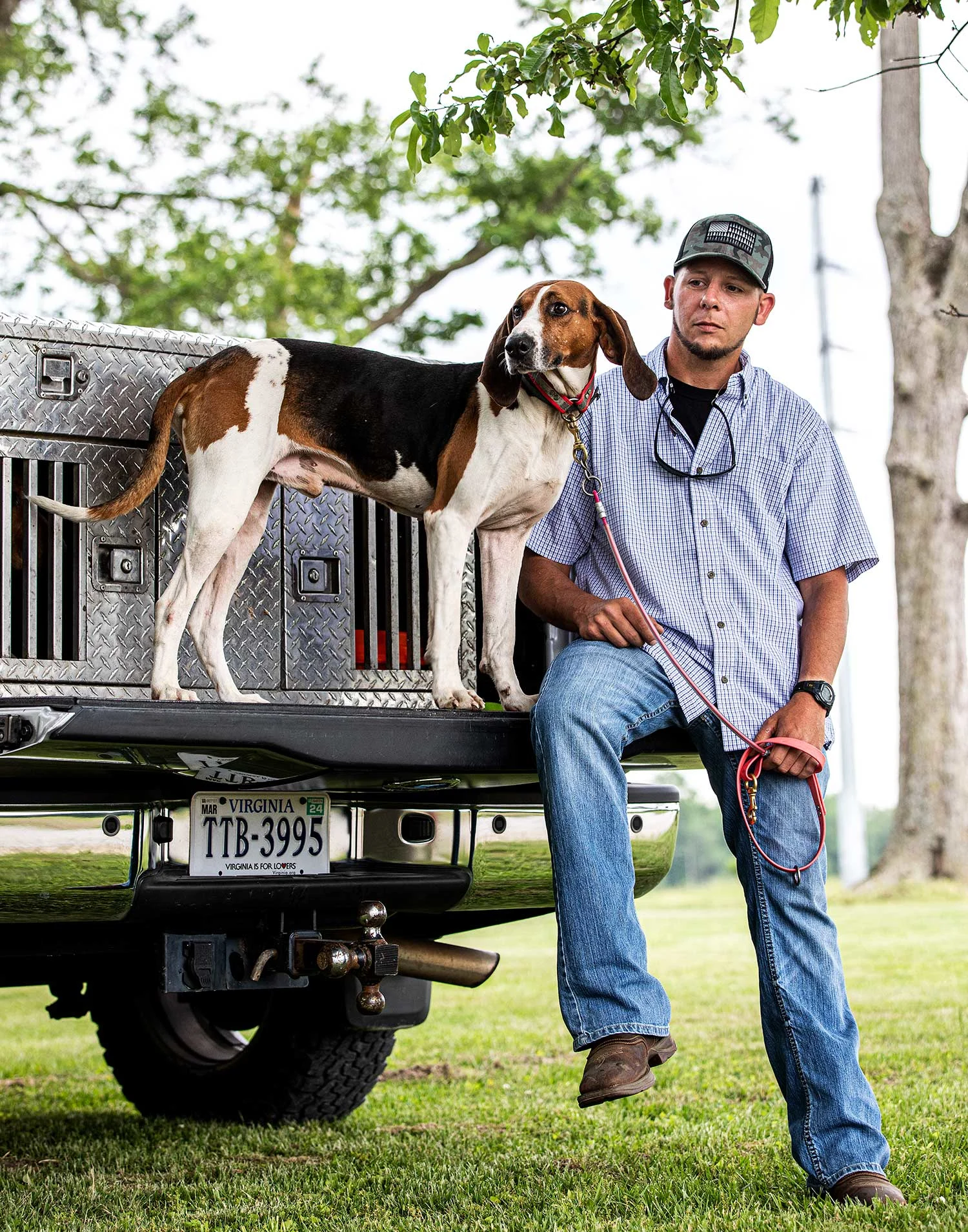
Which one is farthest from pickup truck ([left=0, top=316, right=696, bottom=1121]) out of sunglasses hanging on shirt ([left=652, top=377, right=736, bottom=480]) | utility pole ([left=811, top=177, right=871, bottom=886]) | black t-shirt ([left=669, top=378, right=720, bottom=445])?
utility pole ([left=811, top=177, right=871, bottom=886])

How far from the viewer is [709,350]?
3.71m

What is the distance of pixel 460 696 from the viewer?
376 centimetres

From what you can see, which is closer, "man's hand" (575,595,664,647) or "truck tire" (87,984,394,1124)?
"man's hand" (575,595,664,647)

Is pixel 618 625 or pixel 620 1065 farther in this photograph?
pixel 618 625

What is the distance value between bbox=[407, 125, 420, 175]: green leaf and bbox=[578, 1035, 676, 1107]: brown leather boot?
225cm

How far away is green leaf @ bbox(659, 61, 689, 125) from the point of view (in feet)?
11.7

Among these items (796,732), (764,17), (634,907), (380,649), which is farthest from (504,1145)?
(764,17)

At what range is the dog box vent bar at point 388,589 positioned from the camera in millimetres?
4195

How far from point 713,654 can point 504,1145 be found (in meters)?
1.61

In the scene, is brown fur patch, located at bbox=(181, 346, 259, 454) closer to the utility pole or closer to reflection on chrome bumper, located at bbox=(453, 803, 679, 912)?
reflection on chrome bumper, located at bbox=(453, 803, 679, 912)

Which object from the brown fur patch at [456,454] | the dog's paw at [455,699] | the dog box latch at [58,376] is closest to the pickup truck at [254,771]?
the dog box latch at [58,376]

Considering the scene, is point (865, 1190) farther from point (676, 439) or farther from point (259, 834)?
point (676, 439)

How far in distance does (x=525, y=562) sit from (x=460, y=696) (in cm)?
41

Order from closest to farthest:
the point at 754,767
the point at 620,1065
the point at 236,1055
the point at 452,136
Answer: the point at 620,1065
the point at 754,767
the point at 452,136
the point at 236,1055
